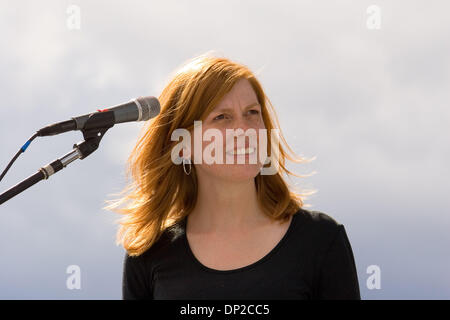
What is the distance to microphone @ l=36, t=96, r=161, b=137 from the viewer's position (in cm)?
268

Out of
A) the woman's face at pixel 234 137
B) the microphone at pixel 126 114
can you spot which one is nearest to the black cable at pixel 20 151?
the microphone at pixel 126 114

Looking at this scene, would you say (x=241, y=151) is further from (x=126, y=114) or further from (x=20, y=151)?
(x=20, y=151)

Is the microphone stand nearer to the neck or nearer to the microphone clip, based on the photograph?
the microphone clip

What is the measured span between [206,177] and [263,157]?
0.38m

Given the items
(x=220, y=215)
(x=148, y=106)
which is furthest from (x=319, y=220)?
(x=148, y=106)

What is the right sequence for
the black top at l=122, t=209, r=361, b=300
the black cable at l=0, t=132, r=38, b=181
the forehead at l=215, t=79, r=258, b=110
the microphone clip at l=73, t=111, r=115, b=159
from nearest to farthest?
the black cable at l=0, t=132, r=38, b=181 < the microphone clip at l=73, t=111, r=115, b=159 < the black top at l=122, t=209, r=361, b=300 < the forehead at l=215, t=79, r=258, b=110

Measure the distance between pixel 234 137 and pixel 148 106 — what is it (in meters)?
0.77

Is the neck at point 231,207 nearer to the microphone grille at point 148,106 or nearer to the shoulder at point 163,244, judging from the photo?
the shoulder at point 163,244

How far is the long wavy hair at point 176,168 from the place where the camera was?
3.67 metres

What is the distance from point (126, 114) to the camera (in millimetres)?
2824

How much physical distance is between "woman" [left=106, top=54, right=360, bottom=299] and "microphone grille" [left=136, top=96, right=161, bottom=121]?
718 millimetres

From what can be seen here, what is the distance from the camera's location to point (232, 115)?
3.60m

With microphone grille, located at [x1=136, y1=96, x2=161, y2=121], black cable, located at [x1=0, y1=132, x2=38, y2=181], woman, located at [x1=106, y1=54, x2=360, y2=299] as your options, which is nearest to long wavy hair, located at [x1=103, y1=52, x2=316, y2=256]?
woman, located at [x1=106, y1=54, x2=360, y2=299]
